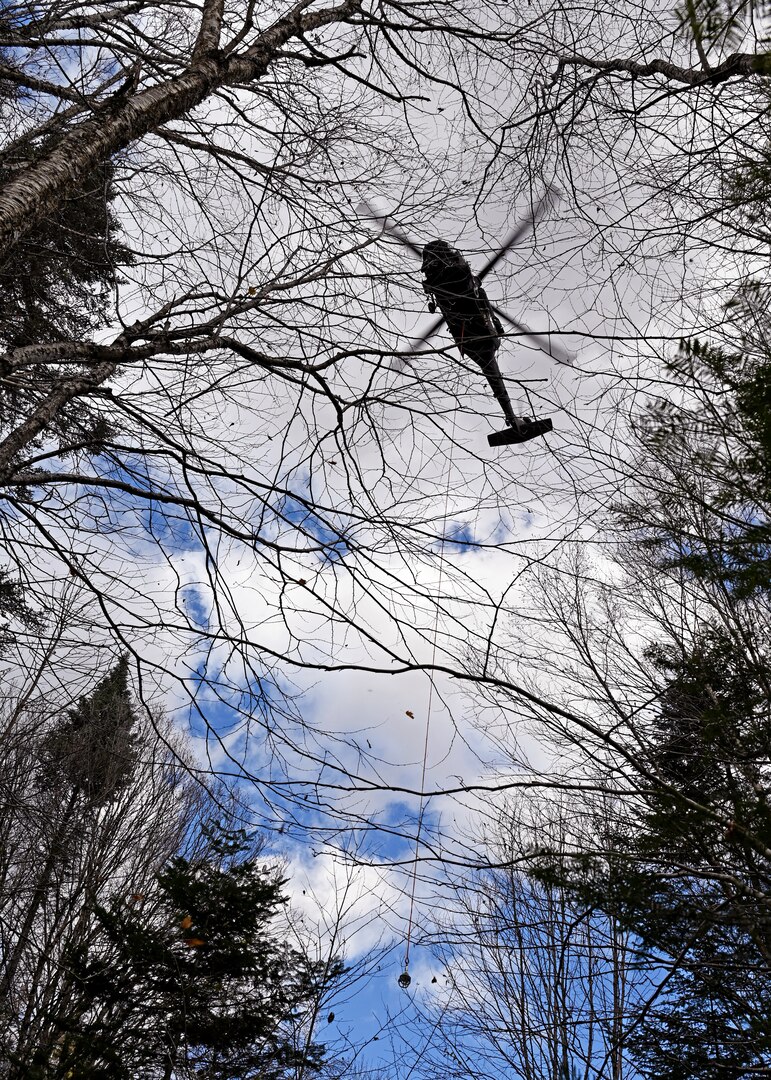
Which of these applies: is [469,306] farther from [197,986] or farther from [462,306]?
[197,986]

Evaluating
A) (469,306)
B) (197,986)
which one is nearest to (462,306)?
(469,306)

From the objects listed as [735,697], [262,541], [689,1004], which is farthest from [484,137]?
[689,1004]

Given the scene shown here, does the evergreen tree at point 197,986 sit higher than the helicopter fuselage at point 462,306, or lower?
lower

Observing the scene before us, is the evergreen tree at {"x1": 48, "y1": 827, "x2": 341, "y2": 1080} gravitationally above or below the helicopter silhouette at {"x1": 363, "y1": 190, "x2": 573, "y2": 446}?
below

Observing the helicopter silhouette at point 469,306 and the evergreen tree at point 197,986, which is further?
the evergreen tree at point 197,986

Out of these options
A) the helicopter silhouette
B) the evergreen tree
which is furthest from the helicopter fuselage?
the evergreen tree

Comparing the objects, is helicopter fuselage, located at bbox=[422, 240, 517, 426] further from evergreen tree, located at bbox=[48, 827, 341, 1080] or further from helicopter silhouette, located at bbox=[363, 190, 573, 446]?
evergreen tree, located at bbox=[48, 827, 341, 1080]

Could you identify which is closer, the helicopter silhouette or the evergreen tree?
the helicopter silhouette

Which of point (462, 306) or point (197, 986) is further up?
point (462, 306)

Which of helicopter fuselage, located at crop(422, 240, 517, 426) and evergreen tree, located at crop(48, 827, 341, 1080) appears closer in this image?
helicopter fuselage, located at crop(422, 240, 517, 426)

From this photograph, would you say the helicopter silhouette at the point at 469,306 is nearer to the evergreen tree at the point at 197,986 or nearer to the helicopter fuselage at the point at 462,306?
the helicopter fuselage at the point at 462,306

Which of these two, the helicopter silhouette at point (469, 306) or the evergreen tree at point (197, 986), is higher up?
the helicopter silhouette at point (469, 306)

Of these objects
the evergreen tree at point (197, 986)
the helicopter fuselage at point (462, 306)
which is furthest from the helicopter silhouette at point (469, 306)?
the evergreen tree at point (197, 986)

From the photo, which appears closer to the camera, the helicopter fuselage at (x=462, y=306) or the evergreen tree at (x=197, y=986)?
the helicopter fuselage at (x=462, y=306)
